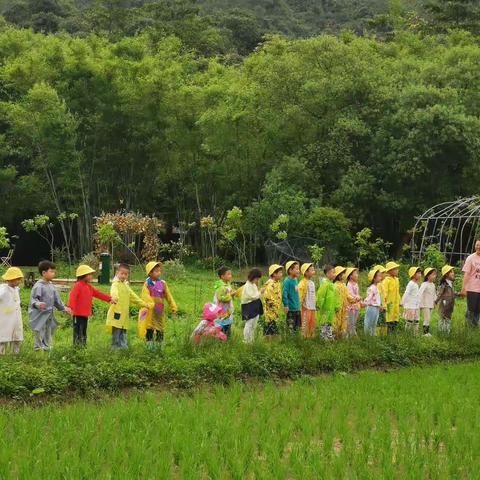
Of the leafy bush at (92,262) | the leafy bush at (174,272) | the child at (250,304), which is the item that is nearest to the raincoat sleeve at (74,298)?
the child at (250,304)

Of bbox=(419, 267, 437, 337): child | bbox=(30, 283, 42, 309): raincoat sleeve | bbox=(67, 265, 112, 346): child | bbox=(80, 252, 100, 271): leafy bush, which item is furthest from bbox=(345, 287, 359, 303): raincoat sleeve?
bbox=(80, 252, 100, 271): leafy bush

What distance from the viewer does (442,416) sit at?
6.53 meters

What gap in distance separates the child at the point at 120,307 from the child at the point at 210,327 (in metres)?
0.62

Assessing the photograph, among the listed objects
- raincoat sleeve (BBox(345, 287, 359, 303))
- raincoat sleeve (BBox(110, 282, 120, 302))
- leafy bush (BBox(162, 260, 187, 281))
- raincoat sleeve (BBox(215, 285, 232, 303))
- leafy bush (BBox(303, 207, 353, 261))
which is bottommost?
leafy bush (BBox(162, 260, 187, 281))

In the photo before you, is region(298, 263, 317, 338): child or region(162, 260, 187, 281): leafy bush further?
region(162, 260, 187, 281): leafy bush

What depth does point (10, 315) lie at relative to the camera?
25.3 feet

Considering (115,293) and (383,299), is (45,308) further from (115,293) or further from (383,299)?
(383,299)

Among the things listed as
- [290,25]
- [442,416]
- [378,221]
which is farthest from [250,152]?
[290,25]

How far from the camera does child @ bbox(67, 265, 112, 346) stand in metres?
8.31

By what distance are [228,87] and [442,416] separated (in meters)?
19.3

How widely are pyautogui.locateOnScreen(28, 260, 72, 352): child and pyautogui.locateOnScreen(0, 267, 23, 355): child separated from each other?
267 millimetres

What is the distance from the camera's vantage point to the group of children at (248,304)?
26.7 feet

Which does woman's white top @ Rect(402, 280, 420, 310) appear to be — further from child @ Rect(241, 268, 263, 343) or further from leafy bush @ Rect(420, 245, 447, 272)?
leafy bush @ Rect(420, 245, 447, 272)

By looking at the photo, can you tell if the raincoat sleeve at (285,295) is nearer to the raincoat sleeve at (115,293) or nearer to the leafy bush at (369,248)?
the raincoat sleeve at (115,293)
